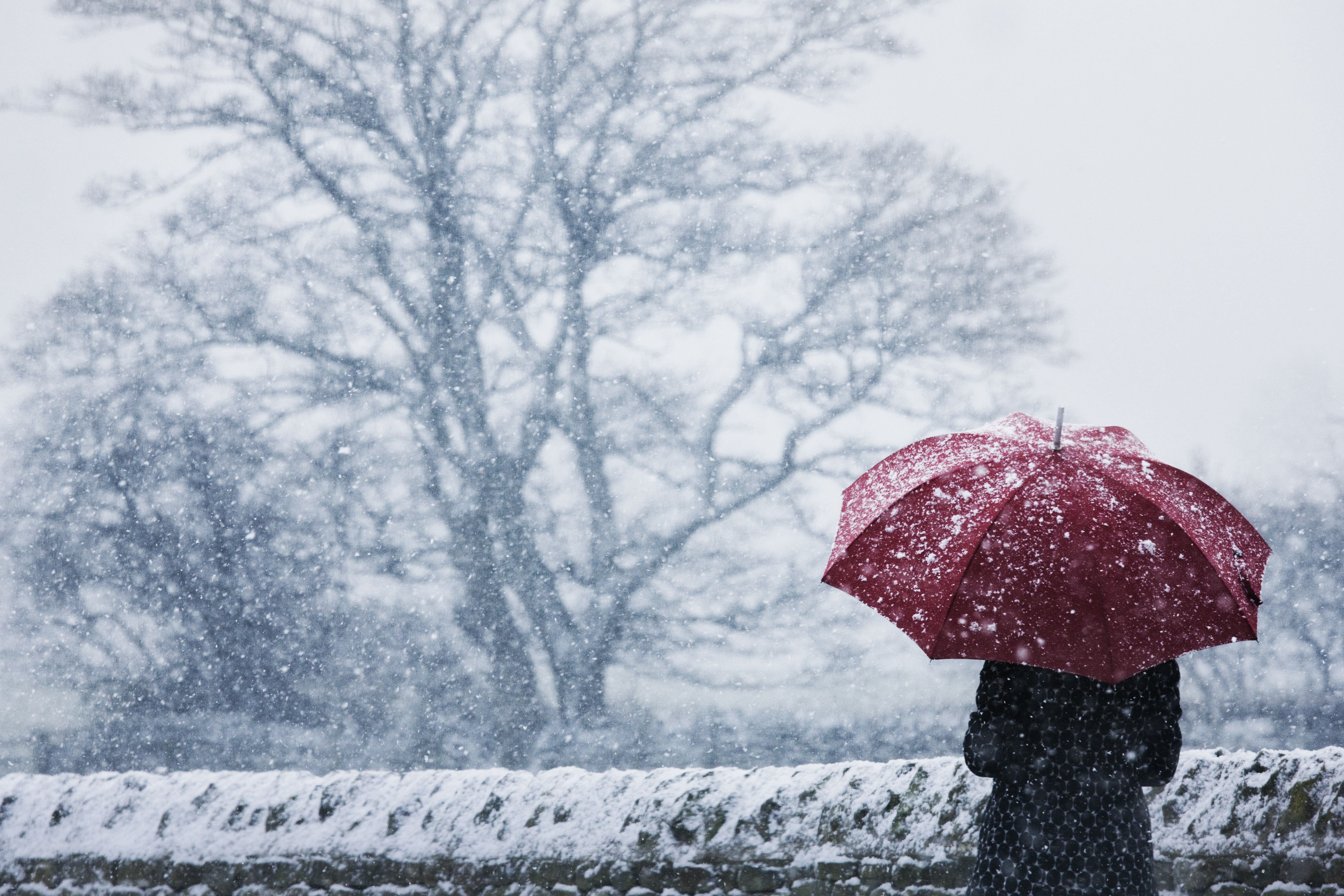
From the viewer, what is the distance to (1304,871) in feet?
9.95

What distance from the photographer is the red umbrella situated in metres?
1.99

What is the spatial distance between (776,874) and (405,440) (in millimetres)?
9600

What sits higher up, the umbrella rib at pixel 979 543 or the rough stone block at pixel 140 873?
the umbrella rib at pixel 979 543

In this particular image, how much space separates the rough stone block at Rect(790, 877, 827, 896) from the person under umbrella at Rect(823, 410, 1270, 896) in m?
0.90

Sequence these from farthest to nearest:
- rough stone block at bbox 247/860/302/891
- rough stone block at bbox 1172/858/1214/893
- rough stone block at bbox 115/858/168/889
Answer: rough stone block at bbox 115/858/168/889 → rough stone block at bbox 247/860/302/891 → rough stone block at bbox 1172/858/1214/893

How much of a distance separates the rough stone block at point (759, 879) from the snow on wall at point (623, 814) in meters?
0.04

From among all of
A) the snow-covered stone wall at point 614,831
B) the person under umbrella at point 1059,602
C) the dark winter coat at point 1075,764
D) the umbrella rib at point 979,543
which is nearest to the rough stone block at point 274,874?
the snow-covered stone wall at point 614,831

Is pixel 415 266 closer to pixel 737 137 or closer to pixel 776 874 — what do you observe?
pixel 737 137

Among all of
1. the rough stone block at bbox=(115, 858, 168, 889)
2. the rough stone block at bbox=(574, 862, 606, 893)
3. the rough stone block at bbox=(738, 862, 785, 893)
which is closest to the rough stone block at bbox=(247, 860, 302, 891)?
the rough stone block at bbox=(115, 858, 168, 889)

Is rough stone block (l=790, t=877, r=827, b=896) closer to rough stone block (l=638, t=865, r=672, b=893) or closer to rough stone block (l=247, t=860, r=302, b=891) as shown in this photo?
rough stone block (l=638, t=865, r=672, b=893)

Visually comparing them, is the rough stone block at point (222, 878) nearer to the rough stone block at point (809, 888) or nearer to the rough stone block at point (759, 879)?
the rough stone block at point (759, 879)

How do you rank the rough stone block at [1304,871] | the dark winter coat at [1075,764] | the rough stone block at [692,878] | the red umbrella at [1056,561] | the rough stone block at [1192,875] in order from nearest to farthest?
1. the red umbrella at [1056,561]
2. the dark winter coat at [1075,764]
3. the rough stone block at [1304,871]
4. the rough stone block at [1192,875]
5. the rough stone block at [692,878]

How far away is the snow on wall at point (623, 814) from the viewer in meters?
3.18

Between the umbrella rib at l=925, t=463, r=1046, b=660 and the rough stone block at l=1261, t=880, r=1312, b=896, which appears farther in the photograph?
the rough stone block at l=1261, t=880, r=1312, b=896
